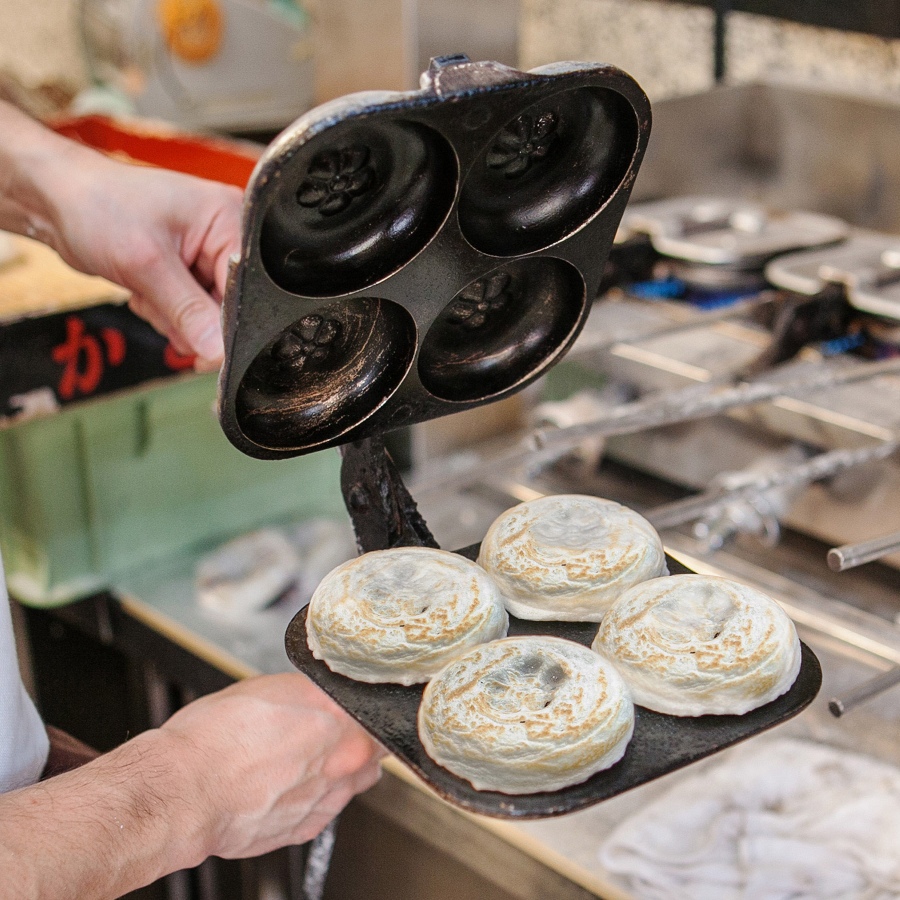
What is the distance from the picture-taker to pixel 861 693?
105 centimetres

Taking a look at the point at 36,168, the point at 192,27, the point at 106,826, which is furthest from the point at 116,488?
the point at 192,27

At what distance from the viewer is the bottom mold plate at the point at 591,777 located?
888 mm

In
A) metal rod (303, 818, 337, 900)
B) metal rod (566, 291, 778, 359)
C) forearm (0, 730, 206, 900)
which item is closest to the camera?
forearm (0, 730, 206, 900)

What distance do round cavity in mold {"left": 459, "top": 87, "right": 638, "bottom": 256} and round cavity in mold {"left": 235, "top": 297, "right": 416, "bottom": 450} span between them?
115 mm

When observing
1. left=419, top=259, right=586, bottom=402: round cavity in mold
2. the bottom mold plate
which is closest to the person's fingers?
left=419, top=259, right=586, bottom=402: round cavity in mold

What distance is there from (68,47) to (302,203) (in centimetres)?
356

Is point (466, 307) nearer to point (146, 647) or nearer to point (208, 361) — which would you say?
point (208, 361)

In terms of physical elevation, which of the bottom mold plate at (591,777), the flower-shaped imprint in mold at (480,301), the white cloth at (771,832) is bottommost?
the white cloth at (771,832)

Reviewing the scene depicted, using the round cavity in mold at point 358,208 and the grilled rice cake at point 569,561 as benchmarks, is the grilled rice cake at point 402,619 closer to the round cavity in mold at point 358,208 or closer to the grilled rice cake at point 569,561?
the grilled rice cake at point 569,561

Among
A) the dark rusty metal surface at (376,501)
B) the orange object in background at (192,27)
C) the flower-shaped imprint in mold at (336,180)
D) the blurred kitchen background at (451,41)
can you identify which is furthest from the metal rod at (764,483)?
the orange object in background at (192,27)

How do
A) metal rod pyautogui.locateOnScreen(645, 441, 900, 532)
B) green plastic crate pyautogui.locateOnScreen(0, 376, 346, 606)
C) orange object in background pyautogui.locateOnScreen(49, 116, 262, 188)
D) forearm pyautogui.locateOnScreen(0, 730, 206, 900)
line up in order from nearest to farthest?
forearm pyautogui.locateOnScreen(0, 730, 206, 900)
metal rod pyautogui.locateOnScreen(645, 441, 900, 532)
green plastic crate pyautogui.locateOnScreen(0, 376, 346, 606)
orange object in background pyautogui.locateOnScreen(49, 116, 262, 188)

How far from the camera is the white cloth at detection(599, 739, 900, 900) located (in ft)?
4.45

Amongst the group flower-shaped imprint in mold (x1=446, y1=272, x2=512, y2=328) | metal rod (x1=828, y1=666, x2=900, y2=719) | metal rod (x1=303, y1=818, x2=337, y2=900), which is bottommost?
metal rod (x1=303, y1=818, x2=337, y2=900)

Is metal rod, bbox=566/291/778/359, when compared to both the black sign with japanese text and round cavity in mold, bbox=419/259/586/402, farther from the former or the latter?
the black sign with japanese text
